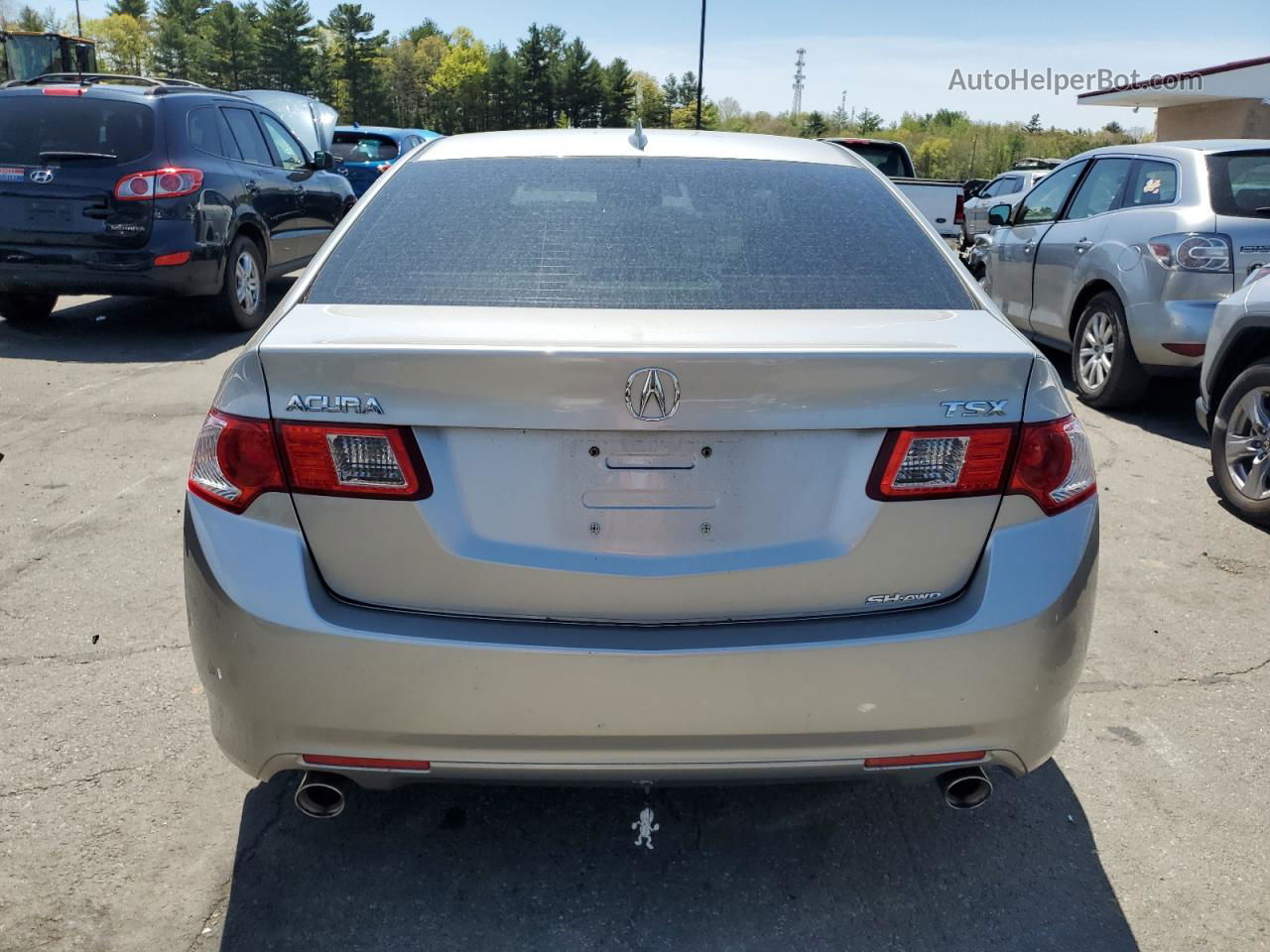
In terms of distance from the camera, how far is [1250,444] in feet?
17.3

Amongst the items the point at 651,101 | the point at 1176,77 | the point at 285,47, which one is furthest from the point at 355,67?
the point at 1176,77

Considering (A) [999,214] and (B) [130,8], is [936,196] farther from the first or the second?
(B) [130,8]

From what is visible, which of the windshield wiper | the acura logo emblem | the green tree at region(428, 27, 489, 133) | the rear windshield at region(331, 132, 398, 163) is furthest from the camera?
the green tree at region(428, 27, 489, 133)

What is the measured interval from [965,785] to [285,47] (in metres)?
108

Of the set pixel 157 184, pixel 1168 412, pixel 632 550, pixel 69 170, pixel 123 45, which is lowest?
pixel 1168 412

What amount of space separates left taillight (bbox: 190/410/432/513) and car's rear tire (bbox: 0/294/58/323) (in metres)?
7.80

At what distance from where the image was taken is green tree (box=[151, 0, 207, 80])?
332 ft

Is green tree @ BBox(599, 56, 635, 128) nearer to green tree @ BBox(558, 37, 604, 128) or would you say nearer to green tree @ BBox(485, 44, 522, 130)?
green tree @ BBox(558, 37, 604, 128)

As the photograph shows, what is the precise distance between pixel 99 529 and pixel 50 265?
418 cm

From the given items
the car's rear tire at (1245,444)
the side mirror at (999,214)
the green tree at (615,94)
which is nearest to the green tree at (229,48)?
the green tree at (615,94)

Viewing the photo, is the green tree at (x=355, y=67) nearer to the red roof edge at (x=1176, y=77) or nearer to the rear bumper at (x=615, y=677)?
the red roof edge at (x=1176, y=77)

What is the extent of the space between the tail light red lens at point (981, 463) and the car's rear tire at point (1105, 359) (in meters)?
5.16

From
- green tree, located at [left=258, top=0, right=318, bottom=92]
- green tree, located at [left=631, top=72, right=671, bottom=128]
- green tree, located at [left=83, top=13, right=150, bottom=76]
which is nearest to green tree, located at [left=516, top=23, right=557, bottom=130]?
green tree, located at [left=631, top=72, right=671, bottom=128]

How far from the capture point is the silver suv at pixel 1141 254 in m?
6.36
